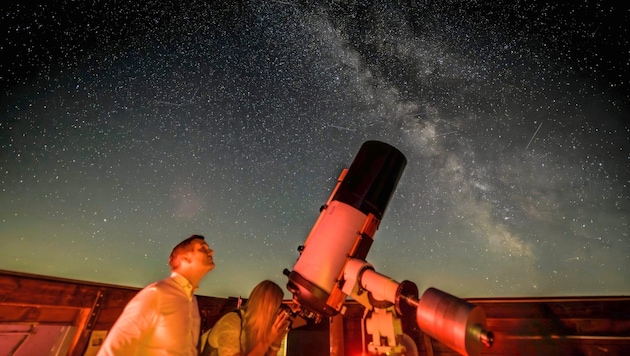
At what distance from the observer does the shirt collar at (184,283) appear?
7.17 feet

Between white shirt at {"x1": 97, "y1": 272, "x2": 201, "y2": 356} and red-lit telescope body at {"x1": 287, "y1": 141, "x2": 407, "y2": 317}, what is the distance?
109cm

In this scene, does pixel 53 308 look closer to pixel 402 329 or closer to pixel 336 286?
pixel 336 286

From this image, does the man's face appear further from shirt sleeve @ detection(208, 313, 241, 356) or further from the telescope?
the telescope

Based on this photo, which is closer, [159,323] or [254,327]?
[159,323]

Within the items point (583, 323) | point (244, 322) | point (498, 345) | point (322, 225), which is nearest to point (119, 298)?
point (244, 322)

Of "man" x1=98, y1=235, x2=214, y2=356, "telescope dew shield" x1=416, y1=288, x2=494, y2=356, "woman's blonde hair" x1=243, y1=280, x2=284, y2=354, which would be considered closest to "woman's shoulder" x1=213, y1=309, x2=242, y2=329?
"woman's blonde hair" x1=243, y1=280, x2=284, y2=354

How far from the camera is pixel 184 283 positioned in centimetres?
222

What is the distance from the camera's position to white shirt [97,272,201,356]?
1614 millimetres

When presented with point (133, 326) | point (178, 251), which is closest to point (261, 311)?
point (178, 251)

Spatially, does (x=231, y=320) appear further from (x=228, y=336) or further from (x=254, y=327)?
(x=254, y=327)

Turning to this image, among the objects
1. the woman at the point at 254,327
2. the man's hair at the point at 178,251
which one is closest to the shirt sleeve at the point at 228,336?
the woman at the point at 254,327

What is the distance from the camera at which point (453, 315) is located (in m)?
1.16

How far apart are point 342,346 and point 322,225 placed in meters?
2.81

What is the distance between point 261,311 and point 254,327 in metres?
0.16
